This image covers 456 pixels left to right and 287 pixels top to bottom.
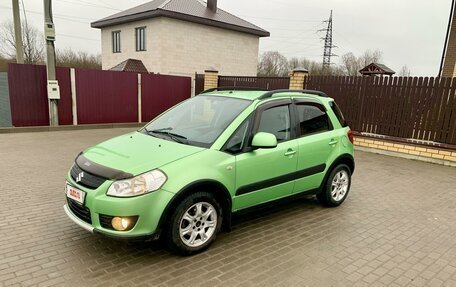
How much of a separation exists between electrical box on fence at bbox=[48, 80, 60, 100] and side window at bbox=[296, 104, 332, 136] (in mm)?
9321

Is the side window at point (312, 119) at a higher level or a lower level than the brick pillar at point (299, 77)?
lower

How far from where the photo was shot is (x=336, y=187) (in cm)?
496

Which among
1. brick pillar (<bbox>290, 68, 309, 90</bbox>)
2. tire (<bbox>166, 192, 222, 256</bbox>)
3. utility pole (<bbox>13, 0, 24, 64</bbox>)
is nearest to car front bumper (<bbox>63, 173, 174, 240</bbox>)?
tire (<bbox>166, 192, 222, 256</bbox>)

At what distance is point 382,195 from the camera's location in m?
5.63

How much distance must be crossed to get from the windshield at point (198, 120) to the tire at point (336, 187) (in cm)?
181

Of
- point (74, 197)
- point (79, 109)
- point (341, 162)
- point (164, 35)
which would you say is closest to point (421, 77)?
point (341, 162)

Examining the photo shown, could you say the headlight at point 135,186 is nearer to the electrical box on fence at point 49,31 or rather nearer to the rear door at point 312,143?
the rear door at point 312,143

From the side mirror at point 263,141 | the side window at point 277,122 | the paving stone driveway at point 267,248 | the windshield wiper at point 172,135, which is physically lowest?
the paving stone driveway at point 267,248

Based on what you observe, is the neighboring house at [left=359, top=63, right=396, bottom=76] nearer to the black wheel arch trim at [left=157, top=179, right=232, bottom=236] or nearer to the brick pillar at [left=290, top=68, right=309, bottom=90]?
the brick pillar at [left=290, top=68, right=309, bottom=90]

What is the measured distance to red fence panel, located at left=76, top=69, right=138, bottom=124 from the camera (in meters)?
11.9

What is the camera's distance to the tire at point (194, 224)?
10.3ft

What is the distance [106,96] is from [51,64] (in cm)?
233

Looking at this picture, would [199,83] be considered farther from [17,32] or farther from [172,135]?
[172,135]

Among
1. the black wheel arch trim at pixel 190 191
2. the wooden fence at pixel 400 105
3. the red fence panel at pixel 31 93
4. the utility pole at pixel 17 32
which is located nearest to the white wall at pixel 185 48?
the utility pole at pixel 17 32
